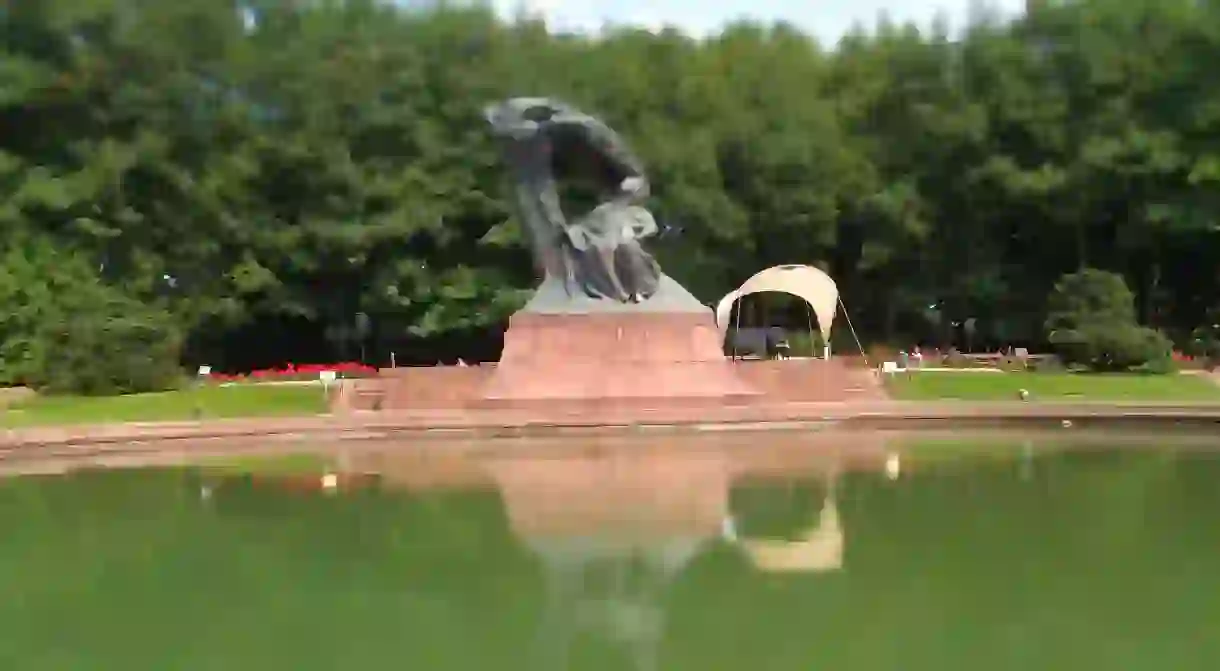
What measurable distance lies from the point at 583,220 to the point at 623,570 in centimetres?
1625

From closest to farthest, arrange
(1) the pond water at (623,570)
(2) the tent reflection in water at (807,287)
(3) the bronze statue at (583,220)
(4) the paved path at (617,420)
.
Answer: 1. (1) the pond water at (623,570)
2. (4) the paved path at (617,420)
3. (3) the bronze statue at (583,220)
4. (2) the tent reflection in water at (807,287)

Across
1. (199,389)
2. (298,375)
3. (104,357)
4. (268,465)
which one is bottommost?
(268,465)

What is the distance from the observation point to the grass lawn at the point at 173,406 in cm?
2208

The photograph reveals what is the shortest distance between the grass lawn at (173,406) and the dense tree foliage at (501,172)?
28.8 ft

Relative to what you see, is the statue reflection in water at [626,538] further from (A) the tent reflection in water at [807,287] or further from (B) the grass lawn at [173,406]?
(A) the tent reflection in water at [807,287]

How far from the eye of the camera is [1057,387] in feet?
83.0

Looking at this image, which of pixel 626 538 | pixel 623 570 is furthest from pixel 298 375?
pixel 623 570

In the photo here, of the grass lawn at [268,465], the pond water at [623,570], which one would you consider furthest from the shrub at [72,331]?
the pond water at [623,570]

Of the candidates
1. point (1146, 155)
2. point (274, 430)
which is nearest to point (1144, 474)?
point (274, 430)

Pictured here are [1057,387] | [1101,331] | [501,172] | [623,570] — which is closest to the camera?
[623,570]

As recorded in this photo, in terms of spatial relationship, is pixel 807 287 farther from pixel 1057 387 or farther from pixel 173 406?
pixel 173 406

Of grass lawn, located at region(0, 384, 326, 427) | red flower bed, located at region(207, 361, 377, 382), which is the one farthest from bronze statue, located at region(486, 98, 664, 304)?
red flower bed, located at region(207, 361, 377, 382)

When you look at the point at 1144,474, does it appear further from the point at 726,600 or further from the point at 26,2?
the point at 26,2

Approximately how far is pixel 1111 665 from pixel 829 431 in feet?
41.6
